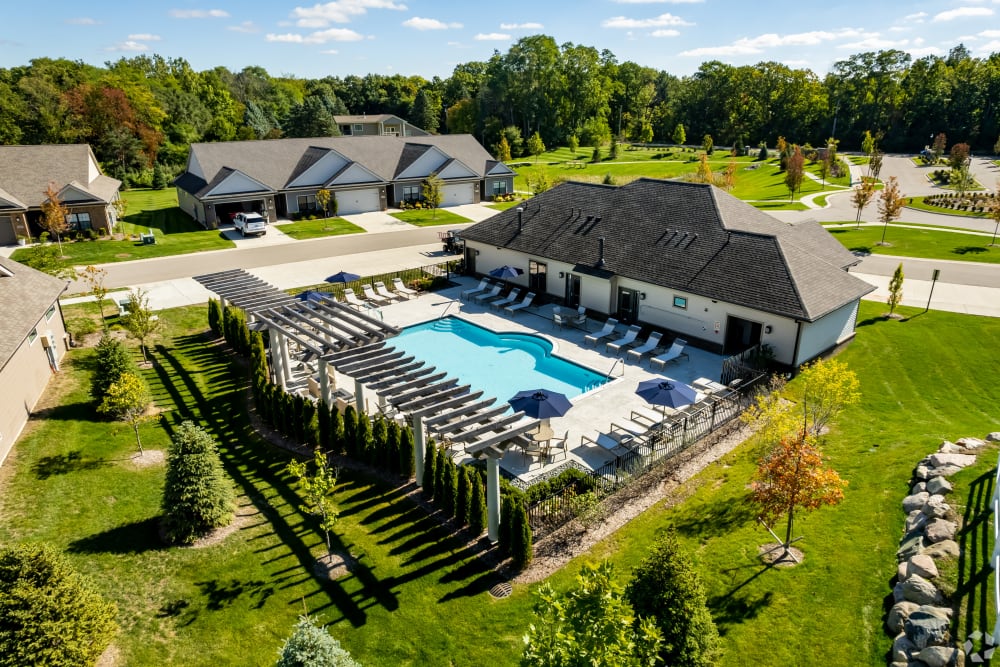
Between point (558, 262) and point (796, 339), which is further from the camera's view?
point (558, 262)

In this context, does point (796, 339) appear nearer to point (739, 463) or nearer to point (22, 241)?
point (739, 463)

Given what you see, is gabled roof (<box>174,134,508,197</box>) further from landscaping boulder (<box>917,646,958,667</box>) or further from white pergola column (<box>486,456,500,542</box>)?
landscaping boulder (<box>917,646,958,667</box>)

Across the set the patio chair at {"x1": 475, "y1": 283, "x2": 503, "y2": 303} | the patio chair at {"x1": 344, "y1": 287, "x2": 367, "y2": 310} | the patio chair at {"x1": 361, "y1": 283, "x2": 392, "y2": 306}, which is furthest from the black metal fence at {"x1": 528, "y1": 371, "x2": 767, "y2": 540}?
the patio chair at {"x1": 344, "y1": 287, "x2": 367, "y2": 310}

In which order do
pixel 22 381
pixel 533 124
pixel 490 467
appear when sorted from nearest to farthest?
pixel 490 467 < pixel 22 381 < pixel 533 124

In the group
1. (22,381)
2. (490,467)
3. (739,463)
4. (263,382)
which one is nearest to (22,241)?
(22,381)

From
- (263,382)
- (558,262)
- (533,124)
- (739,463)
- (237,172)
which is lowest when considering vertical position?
(739,463)

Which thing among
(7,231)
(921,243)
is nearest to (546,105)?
(921,243)

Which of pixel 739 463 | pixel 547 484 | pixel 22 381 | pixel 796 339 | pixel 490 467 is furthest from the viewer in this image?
pixel 796 339
